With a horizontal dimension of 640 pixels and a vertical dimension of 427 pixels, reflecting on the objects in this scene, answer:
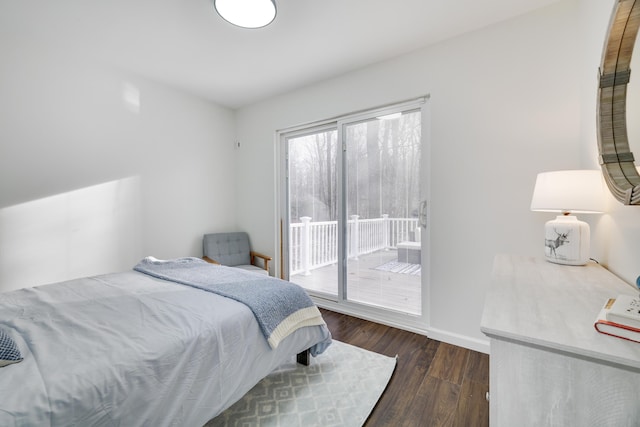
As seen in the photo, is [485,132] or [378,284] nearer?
[485,132]

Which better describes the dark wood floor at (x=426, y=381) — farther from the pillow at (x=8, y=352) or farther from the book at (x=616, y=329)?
the pillow at (x=8, y=352)

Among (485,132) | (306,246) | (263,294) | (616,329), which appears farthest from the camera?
(306,246)

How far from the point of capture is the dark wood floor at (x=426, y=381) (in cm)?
147

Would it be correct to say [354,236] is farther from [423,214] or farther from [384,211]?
[423,214]

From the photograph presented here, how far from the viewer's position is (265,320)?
Result: 4.81 ft

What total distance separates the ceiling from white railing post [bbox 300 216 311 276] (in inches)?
65.6

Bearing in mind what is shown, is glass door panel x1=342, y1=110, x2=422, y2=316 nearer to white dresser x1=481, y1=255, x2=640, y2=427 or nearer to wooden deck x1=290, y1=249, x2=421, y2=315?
wooden deck x1=290, y1=249, x2=421, y2=315

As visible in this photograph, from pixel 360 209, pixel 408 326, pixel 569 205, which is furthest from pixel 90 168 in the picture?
pixel 569 205

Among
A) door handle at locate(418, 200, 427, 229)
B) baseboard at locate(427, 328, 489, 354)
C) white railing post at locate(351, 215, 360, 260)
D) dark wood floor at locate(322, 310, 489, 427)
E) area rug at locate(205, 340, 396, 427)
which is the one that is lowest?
dark wood floor at locate(322, 310, 489, 427)

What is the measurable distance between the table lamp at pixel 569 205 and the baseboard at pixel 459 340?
3.33 ft

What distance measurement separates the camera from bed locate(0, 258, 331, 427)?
0.84m

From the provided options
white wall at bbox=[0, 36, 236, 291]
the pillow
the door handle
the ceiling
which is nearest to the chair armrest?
white wall at bbox=[0, 36, 236, 291]

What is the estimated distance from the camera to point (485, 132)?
6.81 feet

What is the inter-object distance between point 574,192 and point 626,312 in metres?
0.87
